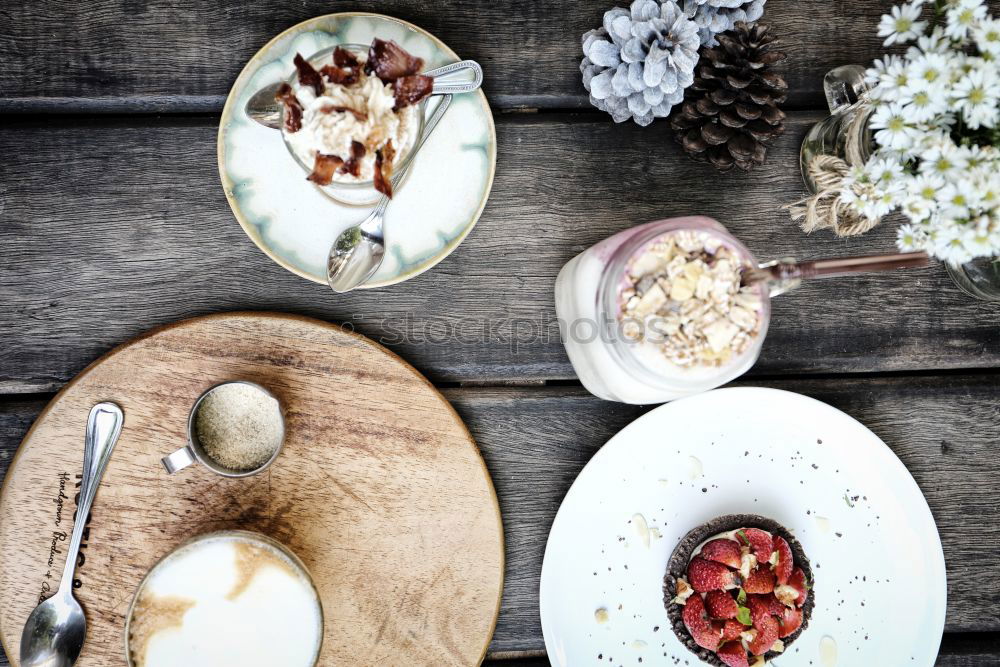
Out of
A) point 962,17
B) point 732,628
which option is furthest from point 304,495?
point 962,17

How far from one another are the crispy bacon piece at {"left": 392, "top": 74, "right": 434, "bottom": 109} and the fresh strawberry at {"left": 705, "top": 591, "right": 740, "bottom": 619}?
2.53ft

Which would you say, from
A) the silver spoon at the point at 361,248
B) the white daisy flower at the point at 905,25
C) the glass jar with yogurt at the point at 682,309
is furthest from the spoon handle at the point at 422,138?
the white daisy flower at the point at 905,25

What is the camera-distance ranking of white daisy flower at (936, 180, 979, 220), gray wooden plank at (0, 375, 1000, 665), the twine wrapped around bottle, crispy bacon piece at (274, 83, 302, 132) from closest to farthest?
white daisy flower at (936, 180, 979, 220) < crispy bacon piece at (274, 83, 302, 132) < the twine wrapped around bottle < gray wooden plank at (0, 375, 1000, 665)

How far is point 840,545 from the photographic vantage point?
0.98 metres

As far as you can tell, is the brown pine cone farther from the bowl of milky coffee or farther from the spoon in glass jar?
the bowl of milky coffee

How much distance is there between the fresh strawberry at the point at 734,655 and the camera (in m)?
0.93

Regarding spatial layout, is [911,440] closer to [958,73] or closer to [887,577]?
[887,577]

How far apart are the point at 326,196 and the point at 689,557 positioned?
2.38ft

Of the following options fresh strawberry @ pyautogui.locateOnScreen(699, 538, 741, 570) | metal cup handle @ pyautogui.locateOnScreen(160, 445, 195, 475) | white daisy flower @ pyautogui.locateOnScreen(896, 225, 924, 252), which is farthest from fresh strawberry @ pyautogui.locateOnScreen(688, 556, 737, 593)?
metal cup handle @ pyautogui.locateOnScreen(160, 445, 195, 475)

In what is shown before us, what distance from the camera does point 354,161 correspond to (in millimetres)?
767

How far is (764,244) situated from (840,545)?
460 millimetres

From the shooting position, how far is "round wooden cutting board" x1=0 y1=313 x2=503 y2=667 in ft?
2.97

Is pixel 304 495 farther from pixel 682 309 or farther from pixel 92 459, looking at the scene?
Result: pixel 682 309

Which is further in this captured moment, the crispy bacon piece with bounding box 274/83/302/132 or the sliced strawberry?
the sliced strawberry
